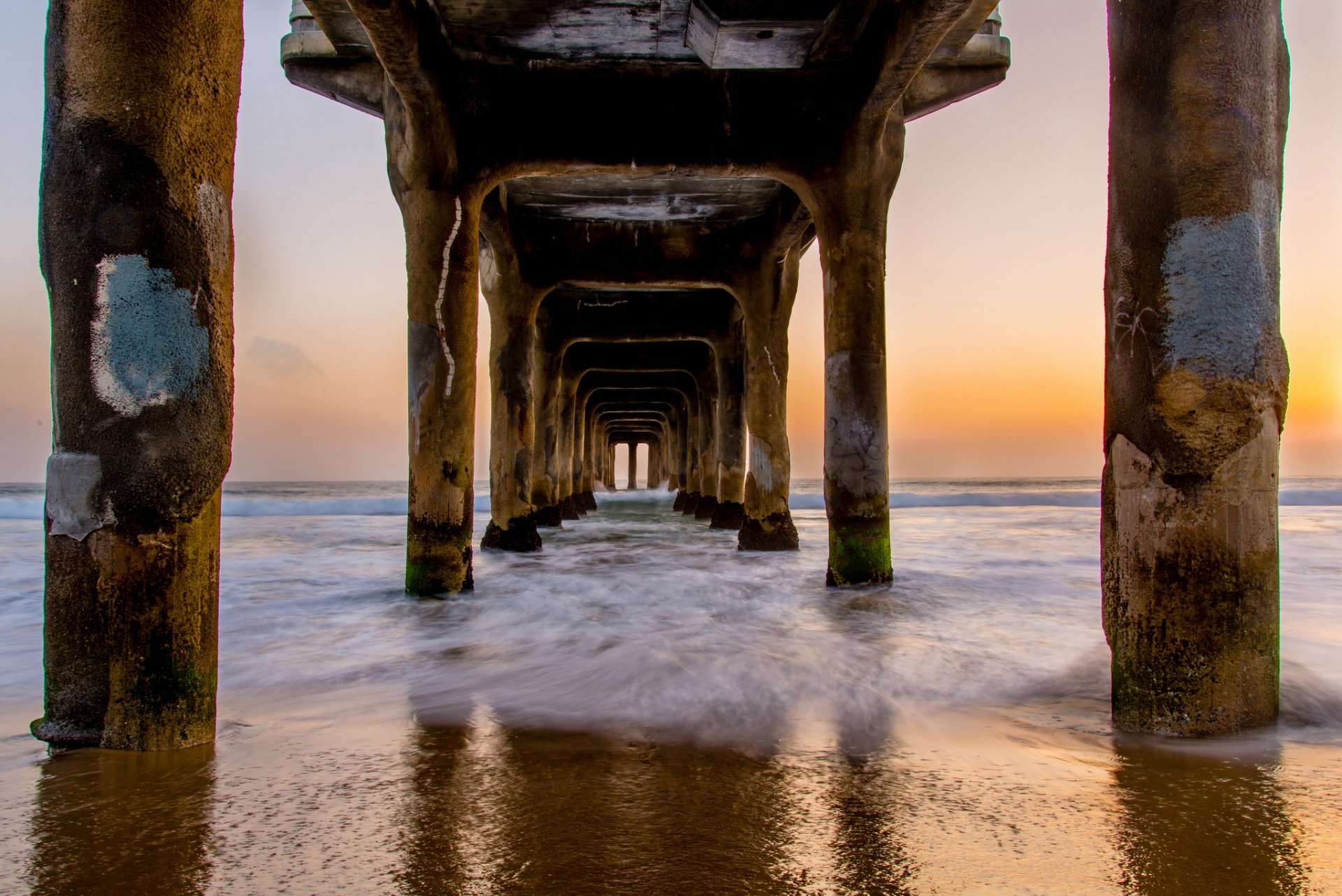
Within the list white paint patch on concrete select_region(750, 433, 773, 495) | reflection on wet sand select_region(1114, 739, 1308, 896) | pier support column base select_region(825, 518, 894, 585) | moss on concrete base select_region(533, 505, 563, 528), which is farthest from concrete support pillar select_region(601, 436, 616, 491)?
reflection on wet sand select_region(1114, 739, 1308, 896)

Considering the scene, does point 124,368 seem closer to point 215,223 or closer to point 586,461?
point 215,223

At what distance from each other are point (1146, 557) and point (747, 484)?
24.4 feet

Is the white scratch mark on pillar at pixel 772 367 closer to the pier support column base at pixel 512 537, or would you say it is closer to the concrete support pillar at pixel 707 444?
the pier support column base at pixel 512 537

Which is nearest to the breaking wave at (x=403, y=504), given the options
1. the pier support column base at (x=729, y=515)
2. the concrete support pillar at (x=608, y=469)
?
the concrete support pillar at (x=608, y=469)

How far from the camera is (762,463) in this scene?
9422 millimetres

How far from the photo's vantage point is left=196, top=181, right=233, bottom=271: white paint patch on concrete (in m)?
2.18

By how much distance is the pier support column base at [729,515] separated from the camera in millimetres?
12953

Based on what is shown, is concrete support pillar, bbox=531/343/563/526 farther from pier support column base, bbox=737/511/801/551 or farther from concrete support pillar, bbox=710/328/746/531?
pier support column base, bbox=737/511/801/551

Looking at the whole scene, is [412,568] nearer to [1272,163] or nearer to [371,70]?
[371,70]

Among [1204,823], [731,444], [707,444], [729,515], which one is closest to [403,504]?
[707,444]

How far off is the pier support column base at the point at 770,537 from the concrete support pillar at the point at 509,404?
102 inches

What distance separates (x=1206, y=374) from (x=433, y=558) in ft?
15.9

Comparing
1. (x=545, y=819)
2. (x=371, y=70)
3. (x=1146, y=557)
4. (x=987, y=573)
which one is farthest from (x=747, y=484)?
(x=545, y=819)

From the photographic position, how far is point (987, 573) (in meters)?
7.69
